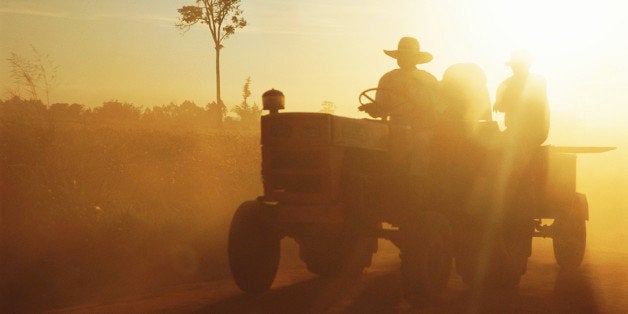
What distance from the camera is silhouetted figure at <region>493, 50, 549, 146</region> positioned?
1231 centimetres

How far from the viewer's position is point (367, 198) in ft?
31.1

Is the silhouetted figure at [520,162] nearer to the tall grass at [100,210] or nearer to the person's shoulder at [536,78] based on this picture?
the person's shoulder at [536,78]

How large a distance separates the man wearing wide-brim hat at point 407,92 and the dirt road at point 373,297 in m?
1.92

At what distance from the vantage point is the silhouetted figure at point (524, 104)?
12312 millimetres

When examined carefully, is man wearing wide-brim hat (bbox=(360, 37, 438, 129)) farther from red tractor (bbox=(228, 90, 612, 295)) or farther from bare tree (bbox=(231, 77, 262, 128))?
bare tree (bbox=(231, 77, 262, 128))

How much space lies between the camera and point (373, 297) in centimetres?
952

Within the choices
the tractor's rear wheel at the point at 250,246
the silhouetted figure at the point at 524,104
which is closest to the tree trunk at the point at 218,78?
the silhouetted figure at the point at 524,104

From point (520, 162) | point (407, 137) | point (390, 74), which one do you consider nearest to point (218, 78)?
point (520, 162)

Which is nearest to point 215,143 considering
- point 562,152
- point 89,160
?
point 89,160

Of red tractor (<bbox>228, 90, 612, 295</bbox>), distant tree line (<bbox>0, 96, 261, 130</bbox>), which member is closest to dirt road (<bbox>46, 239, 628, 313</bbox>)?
red tractor (<bbox>228, 90, 612, 295</bbox>)

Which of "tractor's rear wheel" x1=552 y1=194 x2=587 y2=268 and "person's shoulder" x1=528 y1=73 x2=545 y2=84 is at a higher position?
"person's shoulder" x1=528 y1=73 x2=545 y2=84

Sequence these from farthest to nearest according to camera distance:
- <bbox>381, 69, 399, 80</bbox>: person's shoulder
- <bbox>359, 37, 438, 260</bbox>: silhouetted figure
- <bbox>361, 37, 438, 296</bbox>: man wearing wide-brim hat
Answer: <bbox>381, 69, 399, 80</bbox>: person's shoulder
<bbox>359, 37, 438, 260</bbox>: silhouetted figure
<bbox>361, 37, 438, 296</bbox>: man wearing wide-brim hat

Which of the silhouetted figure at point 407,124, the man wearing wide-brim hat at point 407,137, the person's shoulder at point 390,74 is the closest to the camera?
the man wearing wide-brim hat at point 407,137

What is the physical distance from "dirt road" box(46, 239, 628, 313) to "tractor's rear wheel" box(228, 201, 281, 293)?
0.58 feet
